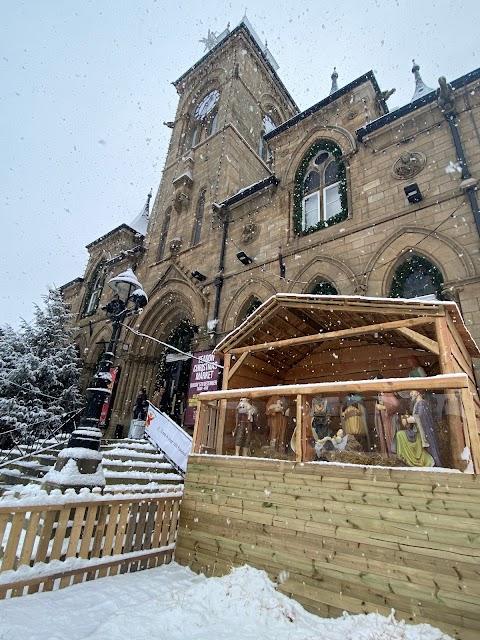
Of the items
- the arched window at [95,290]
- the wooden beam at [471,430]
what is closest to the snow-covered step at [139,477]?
the wooden beam at [471,430]

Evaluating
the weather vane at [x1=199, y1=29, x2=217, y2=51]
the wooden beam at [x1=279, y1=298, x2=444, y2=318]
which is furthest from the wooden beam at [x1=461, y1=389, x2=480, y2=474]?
the weather vane at [x1=199, y1=29, x2=217, y2=51]

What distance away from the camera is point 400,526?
13.4ft

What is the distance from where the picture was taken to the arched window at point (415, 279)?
29.8 feet

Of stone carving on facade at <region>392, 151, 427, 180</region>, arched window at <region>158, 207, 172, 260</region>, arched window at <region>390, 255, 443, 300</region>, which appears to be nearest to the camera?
arched window at <region>390, 255, 443, 300</region>

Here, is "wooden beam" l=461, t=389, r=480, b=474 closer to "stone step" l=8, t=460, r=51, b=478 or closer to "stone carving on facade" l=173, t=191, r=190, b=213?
"stone step" l=8, t=460, r=51, b=478

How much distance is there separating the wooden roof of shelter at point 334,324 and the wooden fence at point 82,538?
3645mm

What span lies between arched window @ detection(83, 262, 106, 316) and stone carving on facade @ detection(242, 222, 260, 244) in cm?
1314

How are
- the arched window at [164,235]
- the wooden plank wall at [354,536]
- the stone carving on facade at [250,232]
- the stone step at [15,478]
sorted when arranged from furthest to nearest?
the arched window at [164,235]
the stone carving on facade at [250,232]
the stone step at [15,478]
the wooden plank wall at [354,536]

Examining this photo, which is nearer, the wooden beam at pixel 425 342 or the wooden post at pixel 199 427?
the wooden beam at pixel 425 342

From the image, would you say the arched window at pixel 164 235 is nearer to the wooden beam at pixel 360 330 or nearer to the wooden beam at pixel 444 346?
the wooden beam at pixel 360 330

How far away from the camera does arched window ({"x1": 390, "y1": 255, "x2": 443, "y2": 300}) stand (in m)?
9.09

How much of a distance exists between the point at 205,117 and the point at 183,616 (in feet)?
80.2

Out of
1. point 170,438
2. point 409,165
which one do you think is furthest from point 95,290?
point 409,165

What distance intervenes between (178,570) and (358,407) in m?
4.06
